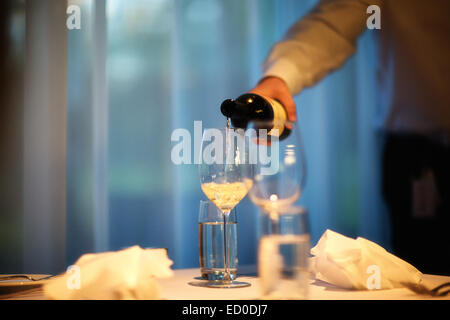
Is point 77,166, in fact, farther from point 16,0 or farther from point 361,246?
point 361,246

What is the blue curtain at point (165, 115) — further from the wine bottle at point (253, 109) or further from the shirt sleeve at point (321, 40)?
the wine bottle at point (253, 109)

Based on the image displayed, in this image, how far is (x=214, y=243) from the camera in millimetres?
823

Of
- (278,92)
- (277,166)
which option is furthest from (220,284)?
(278,92)

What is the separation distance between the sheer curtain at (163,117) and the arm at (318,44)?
1.04 ft

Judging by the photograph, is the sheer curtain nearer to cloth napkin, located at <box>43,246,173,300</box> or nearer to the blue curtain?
the blue curtain

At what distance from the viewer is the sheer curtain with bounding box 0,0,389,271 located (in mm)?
1822

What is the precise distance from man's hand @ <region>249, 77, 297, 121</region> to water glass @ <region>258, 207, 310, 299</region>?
72cm

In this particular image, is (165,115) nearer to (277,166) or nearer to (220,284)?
(220,284)

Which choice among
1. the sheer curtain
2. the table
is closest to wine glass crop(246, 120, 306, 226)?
the table

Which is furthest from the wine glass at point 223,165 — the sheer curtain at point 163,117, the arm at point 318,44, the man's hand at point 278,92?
the sheer curtain at point 163,117

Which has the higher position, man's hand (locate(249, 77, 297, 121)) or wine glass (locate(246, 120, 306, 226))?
man's hand (locate(249, 77, 297, 121))

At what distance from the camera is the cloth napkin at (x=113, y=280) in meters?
0.55
